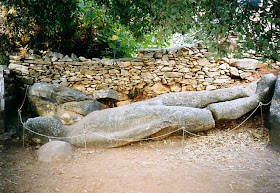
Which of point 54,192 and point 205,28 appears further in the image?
point 54,192

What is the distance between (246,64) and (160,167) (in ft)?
16.5

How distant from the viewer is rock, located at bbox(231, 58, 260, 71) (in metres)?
7.04

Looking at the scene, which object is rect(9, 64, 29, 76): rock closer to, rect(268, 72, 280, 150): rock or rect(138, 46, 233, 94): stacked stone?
rect(138, 46, 233, 94): stacked stone

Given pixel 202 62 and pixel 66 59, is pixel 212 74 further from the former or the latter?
pixel 66 59

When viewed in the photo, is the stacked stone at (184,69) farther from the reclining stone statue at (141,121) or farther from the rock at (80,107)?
the rock at (80,107)

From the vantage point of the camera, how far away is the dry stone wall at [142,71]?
7008 millimetres

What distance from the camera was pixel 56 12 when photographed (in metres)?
4.51

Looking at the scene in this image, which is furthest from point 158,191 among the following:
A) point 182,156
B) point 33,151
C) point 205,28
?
point 33,151

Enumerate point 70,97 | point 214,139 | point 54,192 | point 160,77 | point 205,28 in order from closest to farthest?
point 205,28, point 54,192, point 214,139, point 70,97, point 160,77

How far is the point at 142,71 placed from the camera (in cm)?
737

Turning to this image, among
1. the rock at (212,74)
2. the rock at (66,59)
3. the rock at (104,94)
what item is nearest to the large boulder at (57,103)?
the rock at (104,94)

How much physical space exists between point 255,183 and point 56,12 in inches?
188

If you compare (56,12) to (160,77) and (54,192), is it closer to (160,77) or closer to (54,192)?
(54,192)

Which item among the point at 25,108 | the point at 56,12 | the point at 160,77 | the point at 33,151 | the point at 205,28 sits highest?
the point at 56,12
